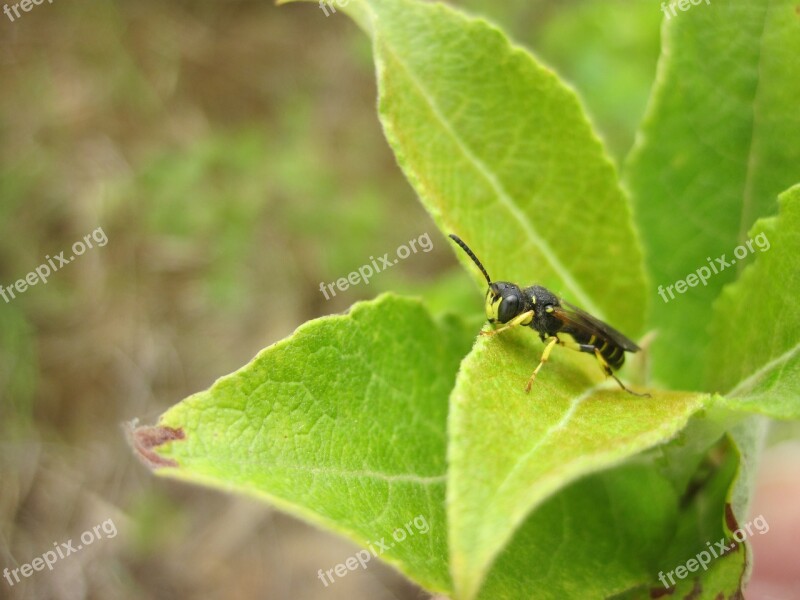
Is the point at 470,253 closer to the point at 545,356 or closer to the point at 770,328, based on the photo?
the point at 545,356

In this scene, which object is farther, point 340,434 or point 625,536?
point 625,536

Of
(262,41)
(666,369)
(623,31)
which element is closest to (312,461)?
(666,369)

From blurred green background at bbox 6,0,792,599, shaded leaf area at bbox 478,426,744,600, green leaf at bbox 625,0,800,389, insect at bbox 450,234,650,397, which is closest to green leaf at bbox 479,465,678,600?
shaded leaf area at bbox 478,426,744,600

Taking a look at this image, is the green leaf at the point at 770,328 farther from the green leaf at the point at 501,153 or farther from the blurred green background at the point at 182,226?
the blurred green background at the point at 182,226

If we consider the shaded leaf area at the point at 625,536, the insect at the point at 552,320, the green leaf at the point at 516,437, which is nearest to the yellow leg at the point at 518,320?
the insect at the point at 552,320

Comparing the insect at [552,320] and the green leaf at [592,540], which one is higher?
the insect at [552,320]

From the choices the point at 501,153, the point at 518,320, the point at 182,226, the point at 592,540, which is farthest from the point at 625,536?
the point at 182,226

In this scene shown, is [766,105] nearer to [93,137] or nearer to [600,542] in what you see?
[600,542]
